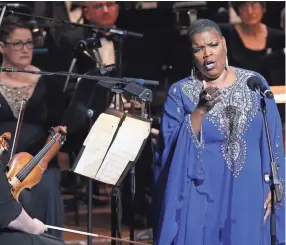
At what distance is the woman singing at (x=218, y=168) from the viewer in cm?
448

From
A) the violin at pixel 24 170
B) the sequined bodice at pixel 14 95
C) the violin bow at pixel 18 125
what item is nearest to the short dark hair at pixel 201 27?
the violin at pixel 24 170

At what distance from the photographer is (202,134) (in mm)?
4488

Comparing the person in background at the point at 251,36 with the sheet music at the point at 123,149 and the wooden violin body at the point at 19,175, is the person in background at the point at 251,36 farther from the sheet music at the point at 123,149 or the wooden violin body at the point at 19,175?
the wooden violin body at the point at 19,175

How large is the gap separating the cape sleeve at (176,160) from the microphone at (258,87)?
380 mm

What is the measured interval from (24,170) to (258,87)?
1366mm

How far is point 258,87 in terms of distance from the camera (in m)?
4.19

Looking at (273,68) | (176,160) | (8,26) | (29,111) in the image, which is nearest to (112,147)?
(176,160)

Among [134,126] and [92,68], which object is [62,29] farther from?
[134,126]

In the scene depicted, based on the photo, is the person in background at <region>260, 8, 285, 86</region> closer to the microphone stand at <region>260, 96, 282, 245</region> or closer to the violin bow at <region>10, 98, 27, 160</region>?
the violin bow at <region>10, 98, 27, 160</region>

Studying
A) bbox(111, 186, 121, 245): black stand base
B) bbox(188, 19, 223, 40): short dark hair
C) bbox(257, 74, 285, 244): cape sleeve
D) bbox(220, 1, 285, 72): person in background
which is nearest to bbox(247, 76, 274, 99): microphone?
bbox(257, 74, 285, 244): cape sleeve

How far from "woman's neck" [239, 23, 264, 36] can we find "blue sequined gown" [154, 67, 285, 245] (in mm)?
2155

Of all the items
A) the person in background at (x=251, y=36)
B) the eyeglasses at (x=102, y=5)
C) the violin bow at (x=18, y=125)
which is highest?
the eyeglasses at (x=102, y=5)

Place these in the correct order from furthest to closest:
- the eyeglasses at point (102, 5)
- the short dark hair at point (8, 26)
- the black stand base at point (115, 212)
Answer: the eyeglasses at point (102, 5) < the short dark hair at point (8, 26) < the black stand base at point (115, 212)

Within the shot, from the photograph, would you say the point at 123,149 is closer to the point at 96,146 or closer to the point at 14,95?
the point at 96,146
